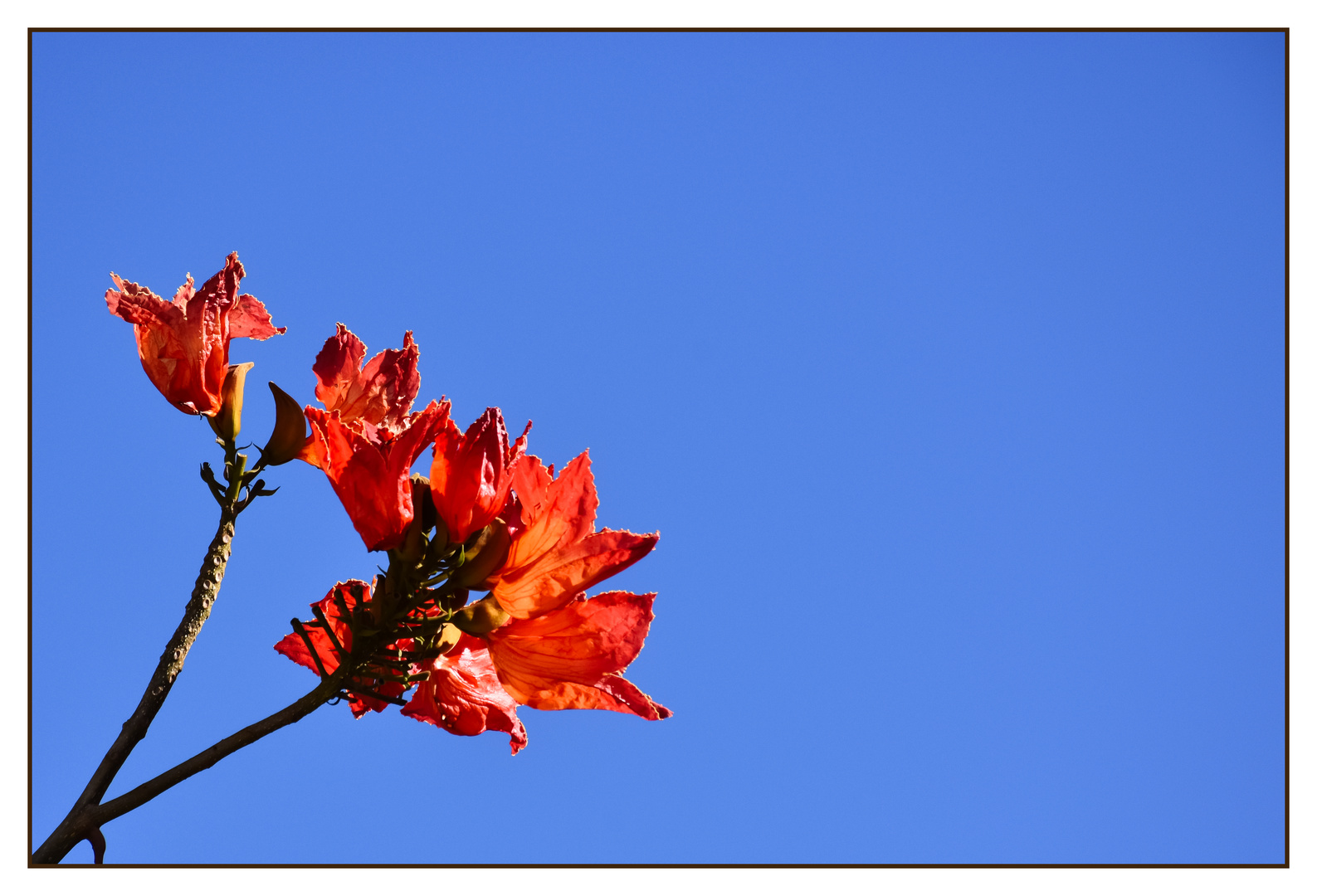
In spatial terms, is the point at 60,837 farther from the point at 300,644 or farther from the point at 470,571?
the point at 470,571

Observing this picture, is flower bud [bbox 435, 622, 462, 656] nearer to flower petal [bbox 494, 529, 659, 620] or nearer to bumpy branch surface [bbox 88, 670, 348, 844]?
flower petal [bbox 494, 529, 659, 620]

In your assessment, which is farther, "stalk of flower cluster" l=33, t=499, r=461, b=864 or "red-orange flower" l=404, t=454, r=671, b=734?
"red-orange flower" l=404, t=454, r=671, b=734

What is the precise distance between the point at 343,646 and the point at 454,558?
27 cm

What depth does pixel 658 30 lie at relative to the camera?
7.13 feet

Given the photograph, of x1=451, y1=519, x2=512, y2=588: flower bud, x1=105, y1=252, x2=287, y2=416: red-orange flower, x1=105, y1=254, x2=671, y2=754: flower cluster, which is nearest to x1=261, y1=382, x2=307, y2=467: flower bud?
x1=105, y1=254, x2=671, y2=754: flower cluster

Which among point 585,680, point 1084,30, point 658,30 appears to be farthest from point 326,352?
point 1084,30

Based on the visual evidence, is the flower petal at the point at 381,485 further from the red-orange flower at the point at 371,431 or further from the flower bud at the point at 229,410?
the flower bud at the point at 229,410

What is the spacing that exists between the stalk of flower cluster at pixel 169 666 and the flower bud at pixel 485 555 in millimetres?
364

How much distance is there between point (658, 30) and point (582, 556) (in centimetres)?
132

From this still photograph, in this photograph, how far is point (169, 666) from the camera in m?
1.40

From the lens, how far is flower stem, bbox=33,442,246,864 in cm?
129

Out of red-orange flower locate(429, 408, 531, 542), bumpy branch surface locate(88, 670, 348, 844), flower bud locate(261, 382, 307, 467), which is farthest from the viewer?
flower bud locate(261, 382, 307, 467)

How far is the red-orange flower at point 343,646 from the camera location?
1.47 m

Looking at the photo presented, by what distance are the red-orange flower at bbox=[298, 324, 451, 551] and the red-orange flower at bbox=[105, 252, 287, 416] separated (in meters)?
0.17
